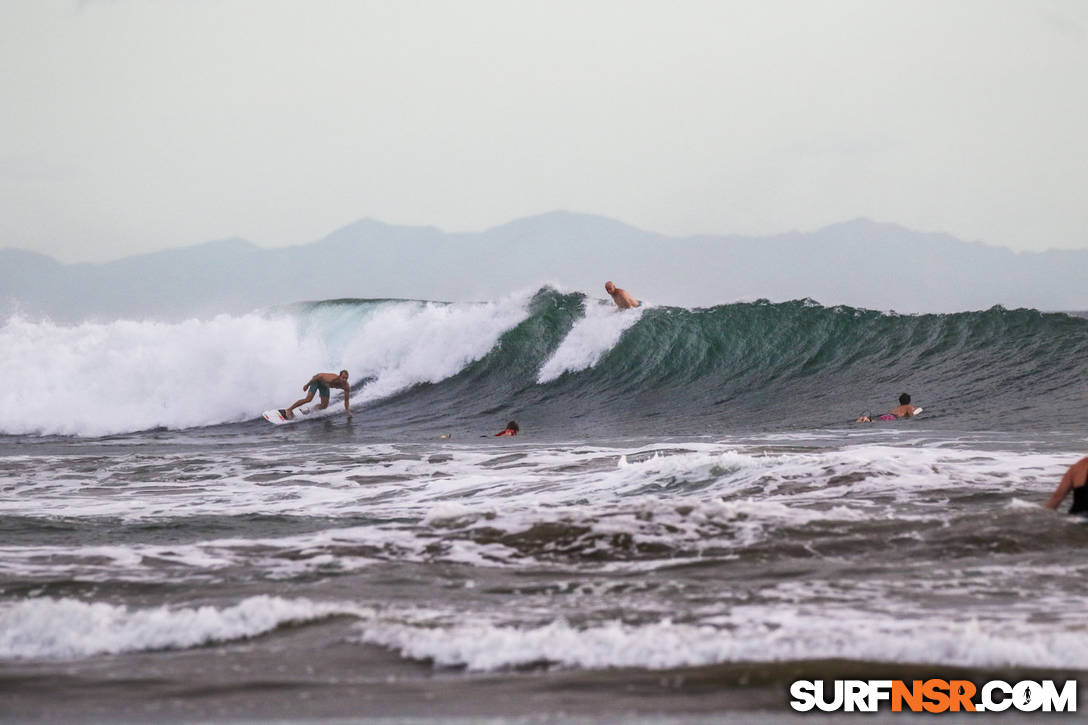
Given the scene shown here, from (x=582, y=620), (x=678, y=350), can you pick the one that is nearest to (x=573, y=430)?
(x=678, y=350)

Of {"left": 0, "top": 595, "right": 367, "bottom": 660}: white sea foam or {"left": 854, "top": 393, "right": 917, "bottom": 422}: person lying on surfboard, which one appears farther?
{"left": 854, "top": 393, "right": 917, "bottom": 422}: person lying on surfboard

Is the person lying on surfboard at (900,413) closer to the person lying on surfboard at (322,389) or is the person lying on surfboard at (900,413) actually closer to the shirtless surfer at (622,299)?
the shirtless surfer at (622,299)

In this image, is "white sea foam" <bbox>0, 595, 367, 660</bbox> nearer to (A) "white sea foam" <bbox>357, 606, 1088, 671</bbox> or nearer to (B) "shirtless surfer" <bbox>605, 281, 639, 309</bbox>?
(A) "white sea foam" <bbox>357, 606, 1088, 671</bbox>

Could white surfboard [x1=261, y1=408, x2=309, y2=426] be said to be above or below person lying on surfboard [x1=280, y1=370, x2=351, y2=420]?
below

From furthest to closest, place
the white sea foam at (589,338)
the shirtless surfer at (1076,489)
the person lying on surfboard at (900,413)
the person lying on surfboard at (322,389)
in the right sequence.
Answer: the white sea foam at (589,338) → the person lying on surfboard at (322,389) → the person lying on surfboard at (900,413) → the shirtless surfer at (1076,489)

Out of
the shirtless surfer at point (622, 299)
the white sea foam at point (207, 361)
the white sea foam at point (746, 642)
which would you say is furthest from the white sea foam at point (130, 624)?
the shirtless surfer at point (622, 299)

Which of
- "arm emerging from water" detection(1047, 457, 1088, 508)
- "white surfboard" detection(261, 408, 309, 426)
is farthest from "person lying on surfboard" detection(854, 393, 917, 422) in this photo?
"white surfboard" detection(261, 408, 309, 426)

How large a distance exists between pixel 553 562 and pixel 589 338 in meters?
15.9

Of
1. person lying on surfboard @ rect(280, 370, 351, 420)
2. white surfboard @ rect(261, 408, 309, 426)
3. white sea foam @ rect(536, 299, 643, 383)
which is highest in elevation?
white sea foam @ rect(536, 299, 643, 383)

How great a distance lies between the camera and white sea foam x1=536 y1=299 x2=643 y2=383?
20531 millimetres

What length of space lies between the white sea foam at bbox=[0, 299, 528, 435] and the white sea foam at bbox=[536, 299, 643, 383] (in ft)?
4.97

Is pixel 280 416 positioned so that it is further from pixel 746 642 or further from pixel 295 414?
pixel 746 642

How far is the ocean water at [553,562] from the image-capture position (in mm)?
3543

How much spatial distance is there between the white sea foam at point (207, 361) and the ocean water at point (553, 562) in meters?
5.32
